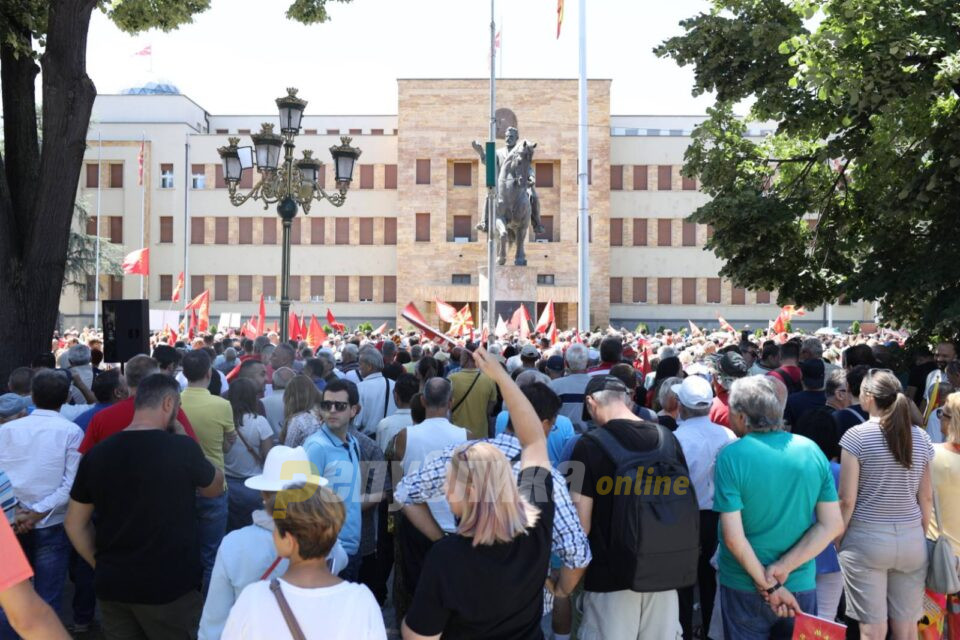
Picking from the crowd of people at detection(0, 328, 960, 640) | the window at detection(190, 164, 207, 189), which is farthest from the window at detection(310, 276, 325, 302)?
the crowd of people at detection(0, 328, 960, 640)

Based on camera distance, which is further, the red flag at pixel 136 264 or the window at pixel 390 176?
the window at pixel 390 176

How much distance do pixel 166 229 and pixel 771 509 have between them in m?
53.2

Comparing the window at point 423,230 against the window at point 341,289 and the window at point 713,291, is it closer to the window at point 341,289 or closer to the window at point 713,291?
the window at point 341,289

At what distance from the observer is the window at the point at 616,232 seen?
175 ft

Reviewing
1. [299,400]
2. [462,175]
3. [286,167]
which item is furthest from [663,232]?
[299,400]

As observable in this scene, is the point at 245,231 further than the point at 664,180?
Yes

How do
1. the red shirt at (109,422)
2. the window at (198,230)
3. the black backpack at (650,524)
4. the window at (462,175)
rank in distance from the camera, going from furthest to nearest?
the window at (198,230), the window at (462,175), the red shirt at (109,422), the black backpack at (650,524)

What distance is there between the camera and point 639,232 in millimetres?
53625

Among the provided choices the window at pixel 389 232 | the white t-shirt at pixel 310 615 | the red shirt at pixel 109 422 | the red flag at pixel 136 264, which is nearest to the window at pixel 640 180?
the window at pixel 389 232

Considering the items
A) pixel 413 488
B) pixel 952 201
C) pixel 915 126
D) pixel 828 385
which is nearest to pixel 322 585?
pixel 413 488

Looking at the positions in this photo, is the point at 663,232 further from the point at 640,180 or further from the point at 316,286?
the point at 316,286

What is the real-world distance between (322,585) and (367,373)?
6370 mm

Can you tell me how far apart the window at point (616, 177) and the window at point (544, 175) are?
→ 3.47 meters

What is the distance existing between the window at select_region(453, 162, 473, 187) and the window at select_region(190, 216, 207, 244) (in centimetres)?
1450
